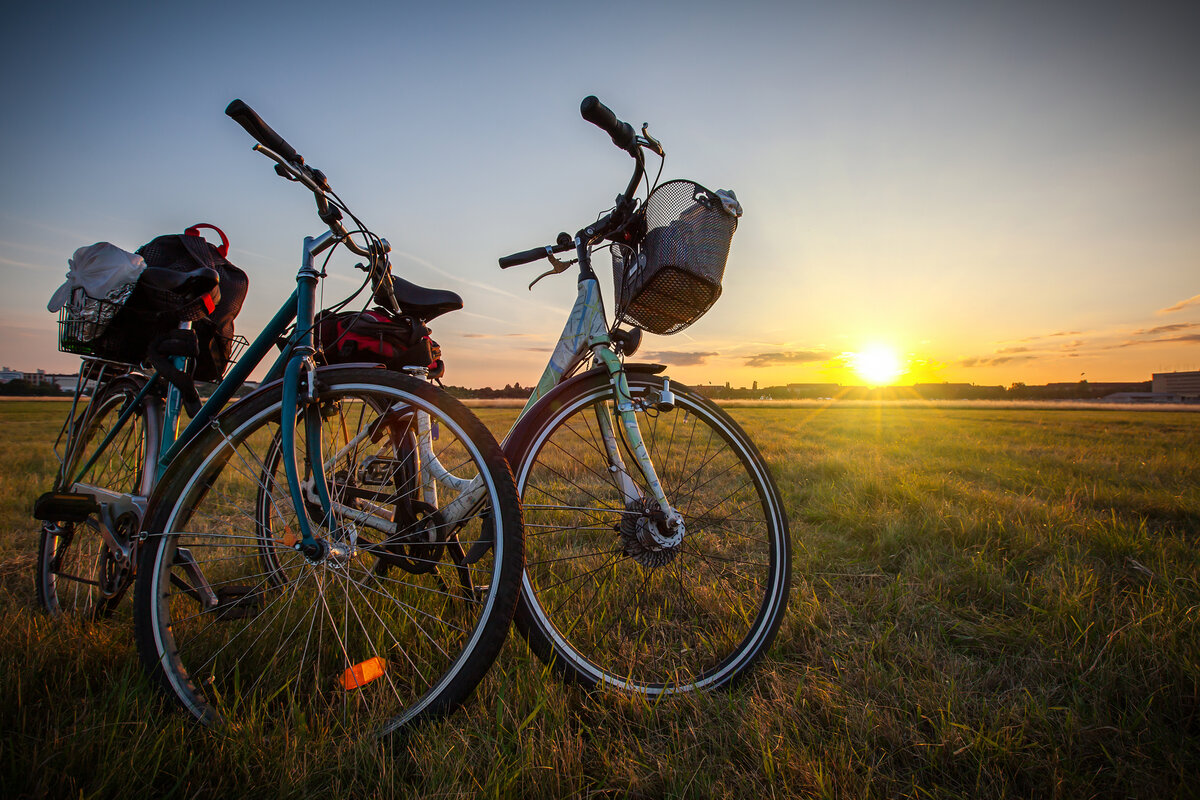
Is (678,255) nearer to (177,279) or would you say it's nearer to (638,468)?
(638,468)

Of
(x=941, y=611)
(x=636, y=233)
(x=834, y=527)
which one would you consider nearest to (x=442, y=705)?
(x=636, y=233)

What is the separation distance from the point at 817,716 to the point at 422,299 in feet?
7.47

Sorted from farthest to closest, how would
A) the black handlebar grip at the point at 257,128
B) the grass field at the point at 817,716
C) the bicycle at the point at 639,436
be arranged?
the bicycle at the point at 639,436 → the black handlebar grip at the point at 257,128 → the grass field at the point at 817,716

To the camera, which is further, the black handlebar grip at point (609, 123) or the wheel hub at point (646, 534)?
A: the wheel hub at point (646, 534)

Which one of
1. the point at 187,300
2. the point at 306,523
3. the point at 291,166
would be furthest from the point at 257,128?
the point at 306,523

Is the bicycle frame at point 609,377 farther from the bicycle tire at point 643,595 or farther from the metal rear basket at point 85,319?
the metal rear basket at point 85,319

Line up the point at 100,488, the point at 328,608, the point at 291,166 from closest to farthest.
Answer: the point at 291,166 < the point at 328,608 < the point at 100,488

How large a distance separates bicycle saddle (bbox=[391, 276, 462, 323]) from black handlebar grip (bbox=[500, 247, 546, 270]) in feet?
0.91

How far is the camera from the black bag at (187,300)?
1.97 metres

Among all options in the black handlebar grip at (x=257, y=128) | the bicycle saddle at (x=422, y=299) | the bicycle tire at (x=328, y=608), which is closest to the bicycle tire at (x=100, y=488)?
the bicycle tire at (x=328, y=608)

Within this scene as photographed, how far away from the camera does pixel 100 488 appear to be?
2180 millimetres

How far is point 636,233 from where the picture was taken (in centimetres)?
207

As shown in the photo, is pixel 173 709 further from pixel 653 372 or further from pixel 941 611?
pixel 941 611

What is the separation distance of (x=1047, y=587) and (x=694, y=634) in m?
1.93
